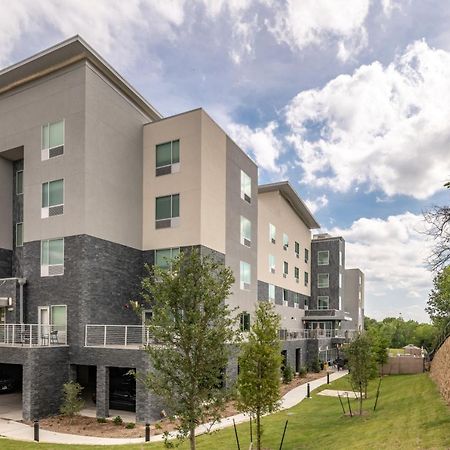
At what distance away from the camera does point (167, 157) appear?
25641 millimetres

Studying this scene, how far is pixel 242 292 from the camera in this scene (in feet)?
95.0

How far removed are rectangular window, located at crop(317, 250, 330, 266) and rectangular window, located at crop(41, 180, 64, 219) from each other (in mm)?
39887

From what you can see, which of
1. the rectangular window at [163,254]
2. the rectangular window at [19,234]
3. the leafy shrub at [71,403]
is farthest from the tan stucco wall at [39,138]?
the leafy shrub at [71,403]

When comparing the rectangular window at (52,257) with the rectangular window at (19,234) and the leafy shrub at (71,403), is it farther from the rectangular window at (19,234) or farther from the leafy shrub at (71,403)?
the leafy shrub at (71,403)

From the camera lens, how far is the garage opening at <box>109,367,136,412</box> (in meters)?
20.9

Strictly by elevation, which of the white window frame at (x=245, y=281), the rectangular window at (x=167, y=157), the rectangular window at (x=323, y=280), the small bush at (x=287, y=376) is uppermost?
the rectangular window at (x=167, y=157)

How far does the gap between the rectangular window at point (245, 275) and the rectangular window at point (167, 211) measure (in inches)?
269

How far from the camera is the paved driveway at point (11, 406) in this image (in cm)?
1960

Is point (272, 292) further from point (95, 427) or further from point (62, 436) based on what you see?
point (62, 436)

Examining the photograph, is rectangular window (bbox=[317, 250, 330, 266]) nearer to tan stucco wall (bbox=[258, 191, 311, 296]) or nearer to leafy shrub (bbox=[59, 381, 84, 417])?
tan stucco wall (bbox=[258, 191, 311, 296])

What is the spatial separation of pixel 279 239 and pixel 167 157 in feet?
68.6

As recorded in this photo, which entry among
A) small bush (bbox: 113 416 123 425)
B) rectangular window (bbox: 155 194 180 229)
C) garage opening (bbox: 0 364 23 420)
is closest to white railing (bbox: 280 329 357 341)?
rectangular window (bbox: 155 194 180 229)

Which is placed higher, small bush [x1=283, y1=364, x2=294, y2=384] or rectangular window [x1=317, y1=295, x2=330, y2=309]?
rectangular window [x1=317, y1=295, x2=330, y2=309]

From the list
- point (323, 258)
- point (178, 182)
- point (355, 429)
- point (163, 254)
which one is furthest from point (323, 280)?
point (355, 429)
